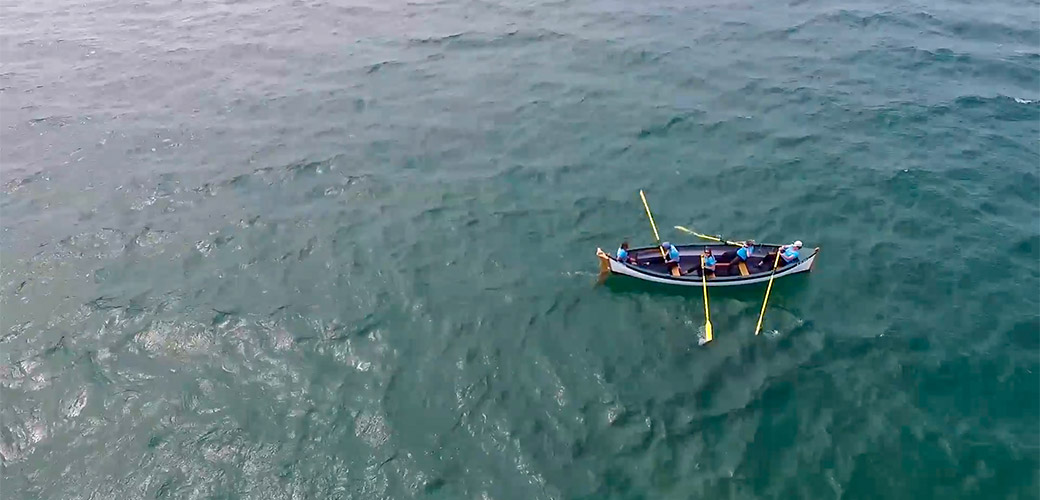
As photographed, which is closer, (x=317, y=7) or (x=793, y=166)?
(x=793, y=166)

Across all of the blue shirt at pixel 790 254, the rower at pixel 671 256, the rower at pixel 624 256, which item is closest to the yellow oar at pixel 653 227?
the rower at pixel 671 256

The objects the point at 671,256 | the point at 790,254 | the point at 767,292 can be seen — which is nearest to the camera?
the point at 767,292

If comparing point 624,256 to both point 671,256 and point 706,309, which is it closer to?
point 671,256

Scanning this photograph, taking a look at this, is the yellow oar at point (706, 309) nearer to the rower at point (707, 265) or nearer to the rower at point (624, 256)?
the rower at point (707, 265)

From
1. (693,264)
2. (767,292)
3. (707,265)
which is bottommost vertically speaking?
(767,292)

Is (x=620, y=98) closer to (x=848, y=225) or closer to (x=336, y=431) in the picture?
(x=848, y=225)

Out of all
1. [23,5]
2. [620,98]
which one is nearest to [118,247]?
[620,98]

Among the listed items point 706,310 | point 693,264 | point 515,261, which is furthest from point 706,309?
point 515,261
